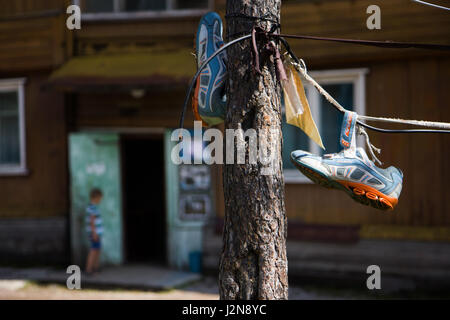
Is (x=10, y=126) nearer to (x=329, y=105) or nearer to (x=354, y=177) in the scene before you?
(x=329, y=105)

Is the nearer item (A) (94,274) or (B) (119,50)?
(A) (94,274)

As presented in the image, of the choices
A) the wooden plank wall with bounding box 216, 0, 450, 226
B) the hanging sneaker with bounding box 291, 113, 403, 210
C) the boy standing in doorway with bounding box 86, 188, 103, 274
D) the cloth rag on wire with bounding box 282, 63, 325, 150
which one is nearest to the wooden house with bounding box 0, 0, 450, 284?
the wooden plank wall with bounding box 216, 0, 450, 226

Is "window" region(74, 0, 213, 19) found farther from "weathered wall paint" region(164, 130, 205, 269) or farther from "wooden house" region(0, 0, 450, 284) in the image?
"weathered wall paint" region(164, 130, 205, 269)

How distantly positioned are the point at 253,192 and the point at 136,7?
745 centimetres

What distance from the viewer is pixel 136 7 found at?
33.9 feet

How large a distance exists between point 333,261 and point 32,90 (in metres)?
6.58

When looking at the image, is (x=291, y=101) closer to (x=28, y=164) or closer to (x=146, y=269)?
(x=146, y=269)

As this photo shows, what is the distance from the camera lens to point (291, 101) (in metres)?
4.24

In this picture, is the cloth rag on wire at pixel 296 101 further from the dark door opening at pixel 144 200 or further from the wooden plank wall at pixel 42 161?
the wooden plank wall at pixel 42 161

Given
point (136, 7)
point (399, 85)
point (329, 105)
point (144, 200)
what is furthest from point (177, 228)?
point (399, 85)

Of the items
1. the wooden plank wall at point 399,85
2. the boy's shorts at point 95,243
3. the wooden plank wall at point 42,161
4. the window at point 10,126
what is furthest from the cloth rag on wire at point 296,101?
the window at point 10,126

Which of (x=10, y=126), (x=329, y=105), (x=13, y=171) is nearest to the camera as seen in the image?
(x=329, y=105)

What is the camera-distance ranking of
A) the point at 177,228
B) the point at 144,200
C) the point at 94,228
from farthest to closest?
the point at 144,200
the point at 177,228
the point at 94,228

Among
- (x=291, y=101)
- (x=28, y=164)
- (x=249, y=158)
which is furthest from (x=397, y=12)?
(x=28, y=164)
